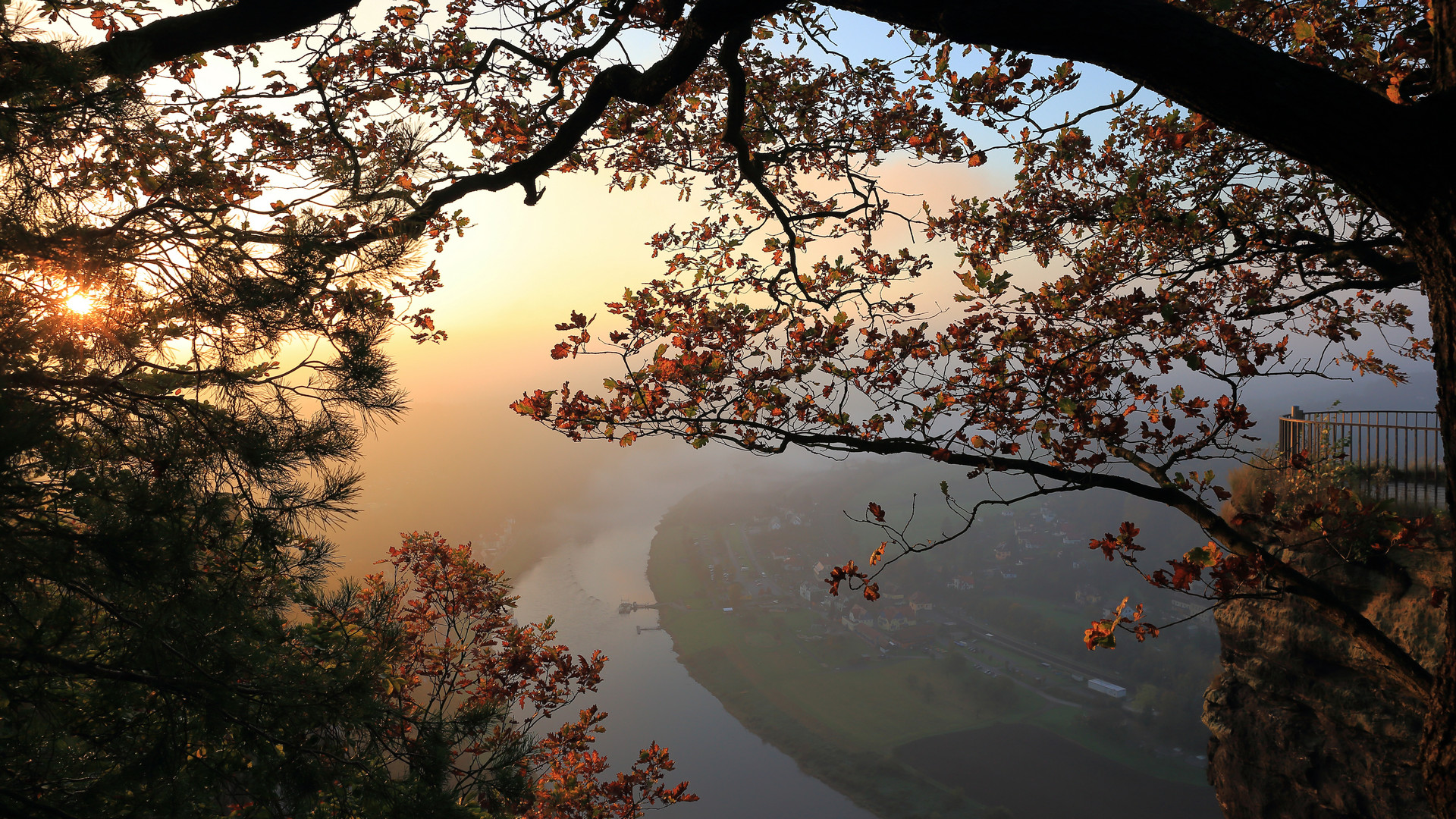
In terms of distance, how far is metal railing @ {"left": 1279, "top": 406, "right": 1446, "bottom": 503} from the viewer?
23.7ft

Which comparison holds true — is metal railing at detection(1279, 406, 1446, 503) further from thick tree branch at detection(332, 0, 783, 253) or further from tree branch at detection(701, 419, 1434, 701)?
thick tree branch at detection(332, 0, 783, 253)

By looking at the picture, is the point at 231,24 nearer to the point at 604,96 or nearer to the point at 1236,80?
the point at 604,96

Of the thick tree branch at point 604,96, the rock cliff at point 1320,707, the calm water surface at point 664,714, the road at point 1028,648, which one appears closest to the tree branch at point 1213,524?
the thick tree branch at point 604,96

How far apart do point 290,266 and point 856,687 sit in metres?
24.5

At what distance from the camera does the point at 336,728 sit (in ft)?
10.1

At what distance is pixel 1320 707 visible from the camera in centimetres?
625

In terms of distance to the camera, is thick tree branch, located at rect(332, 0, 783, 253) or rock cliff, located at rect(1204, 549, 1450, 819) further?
rock cliff, located at rect(1204, 549, 1450, 819)

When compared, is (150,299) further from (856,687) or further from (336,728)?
(856,687)

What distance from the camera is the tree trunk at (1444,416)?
156 centimetres

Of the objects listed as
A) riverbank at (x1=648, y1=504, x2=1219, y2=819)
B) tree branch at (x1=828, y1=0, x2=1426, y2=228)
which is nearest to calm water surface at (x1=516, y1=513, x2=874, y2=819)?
riverbank at (x1=648, y1=504, x2=1219, y2=819)

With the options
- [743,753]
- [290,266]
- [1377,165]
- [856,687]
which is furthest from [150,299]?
[856,687]

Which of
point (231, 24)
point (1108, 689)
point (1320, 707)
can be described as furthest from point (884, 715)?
A: point (231, 24)

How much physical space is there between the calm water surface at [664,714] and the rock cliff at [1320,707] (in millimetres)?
13106

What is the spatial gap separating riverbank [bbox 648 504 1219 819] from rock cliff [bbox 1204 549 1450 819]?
470 inches
